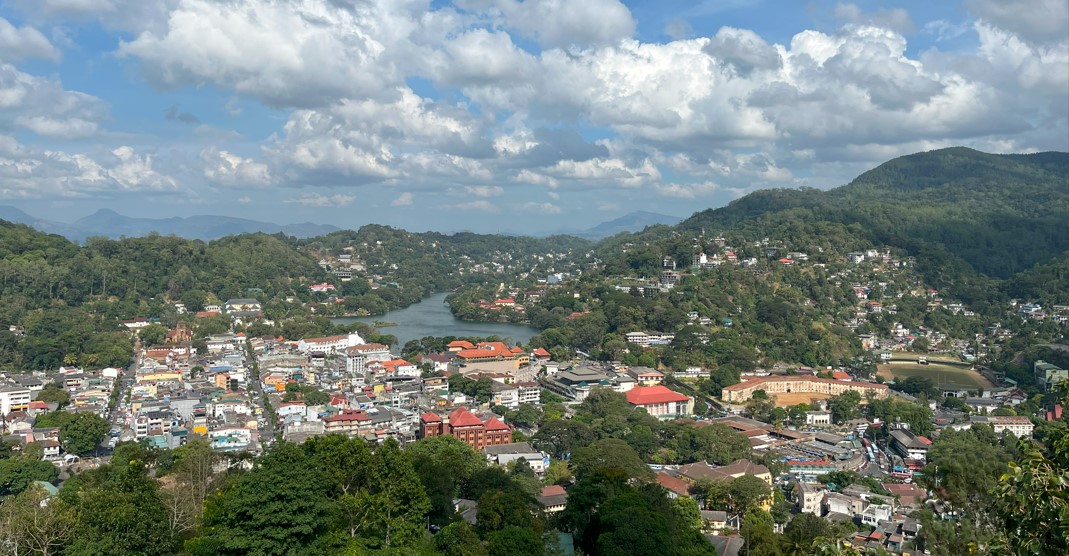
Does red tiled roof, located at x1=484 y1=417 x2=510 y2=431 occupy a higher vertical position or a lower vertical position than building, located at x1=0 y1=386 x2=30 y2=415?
lower

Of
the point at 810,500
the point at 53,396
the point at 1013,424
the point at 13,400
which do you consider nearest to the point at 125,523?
the point at 810,500

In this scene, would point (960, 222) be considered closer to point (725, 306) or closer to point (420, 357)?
point (725, 306)

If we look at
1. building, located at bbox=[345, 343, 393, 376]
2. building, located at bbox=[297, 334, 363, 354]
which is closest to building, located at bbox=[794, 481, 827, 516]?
building, located at bbox=[345, 343, 393, 376]

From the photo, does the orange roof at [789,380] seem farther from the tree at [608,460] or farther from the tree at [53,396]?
the tree at [53,396]

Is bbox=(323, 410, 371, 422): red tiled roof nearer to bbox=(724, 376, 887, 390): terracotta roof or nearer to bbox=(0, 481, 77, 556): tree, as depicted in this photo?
bbox=(0, 481, 77, 556): tree

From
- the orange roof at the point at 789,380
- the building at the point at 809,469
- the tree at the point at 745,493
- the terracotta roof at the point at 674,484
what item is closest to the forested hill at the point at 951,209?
the orange roof at the point at 789,380

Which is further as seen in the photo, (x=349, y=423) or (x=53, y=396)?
(x=53, y=396)

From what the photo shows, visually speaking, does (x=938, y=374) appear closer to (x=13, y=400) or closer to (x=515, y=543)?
(x=515, y=543)
